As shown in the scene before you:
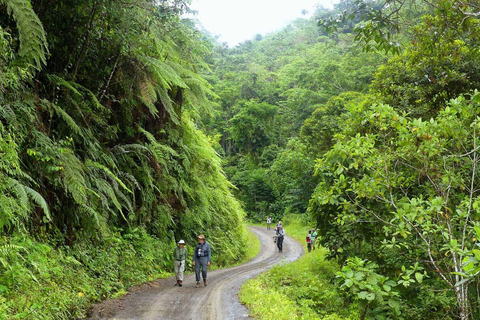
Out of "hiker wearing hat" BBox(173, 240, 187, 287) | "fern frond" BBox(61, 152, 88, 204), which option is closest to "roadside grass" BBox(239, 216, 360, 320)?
"hiker wearing hat" BBox(173, 240, 187, 287)

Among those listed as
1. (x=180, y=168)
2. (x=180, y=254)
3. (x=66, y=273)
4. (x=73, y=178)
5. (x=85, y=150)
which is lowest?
(x=180, y=254)

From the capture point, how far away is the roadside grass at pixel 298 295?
7301 mm

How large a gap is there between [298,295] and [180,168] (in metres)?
6.25

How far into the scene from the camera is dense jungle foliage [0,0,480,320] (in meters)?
5.48

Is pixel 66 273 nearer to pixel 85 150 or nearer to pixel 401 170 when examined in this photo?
pixel 85 150

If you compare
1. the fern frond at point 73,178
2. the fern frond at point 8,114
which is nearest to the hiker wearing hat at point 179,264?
the fern frond at point 73,178

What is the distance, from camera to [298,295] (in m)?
9.29

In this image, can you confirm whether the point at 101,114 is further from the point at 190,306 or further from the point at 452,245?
the point at 452,245

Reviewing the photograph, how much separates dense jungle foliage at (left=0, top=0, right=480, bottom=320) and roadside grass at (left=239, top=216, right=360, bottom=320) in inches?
2.8

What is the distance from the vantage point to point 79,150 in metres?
8.05

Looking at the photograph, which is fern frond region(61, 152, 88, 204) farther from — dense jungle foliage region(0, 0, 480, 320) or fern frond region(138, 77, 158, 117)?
fern frond region(138, 77, 158, 117)

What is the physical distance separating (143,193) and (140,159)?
39.2 inches

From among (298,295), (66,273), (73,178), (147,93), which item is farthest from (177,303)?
(147,93)

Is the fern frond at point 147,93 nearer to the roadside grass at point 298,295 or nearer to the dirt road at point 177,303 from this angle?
the dirt road at point 177,303
